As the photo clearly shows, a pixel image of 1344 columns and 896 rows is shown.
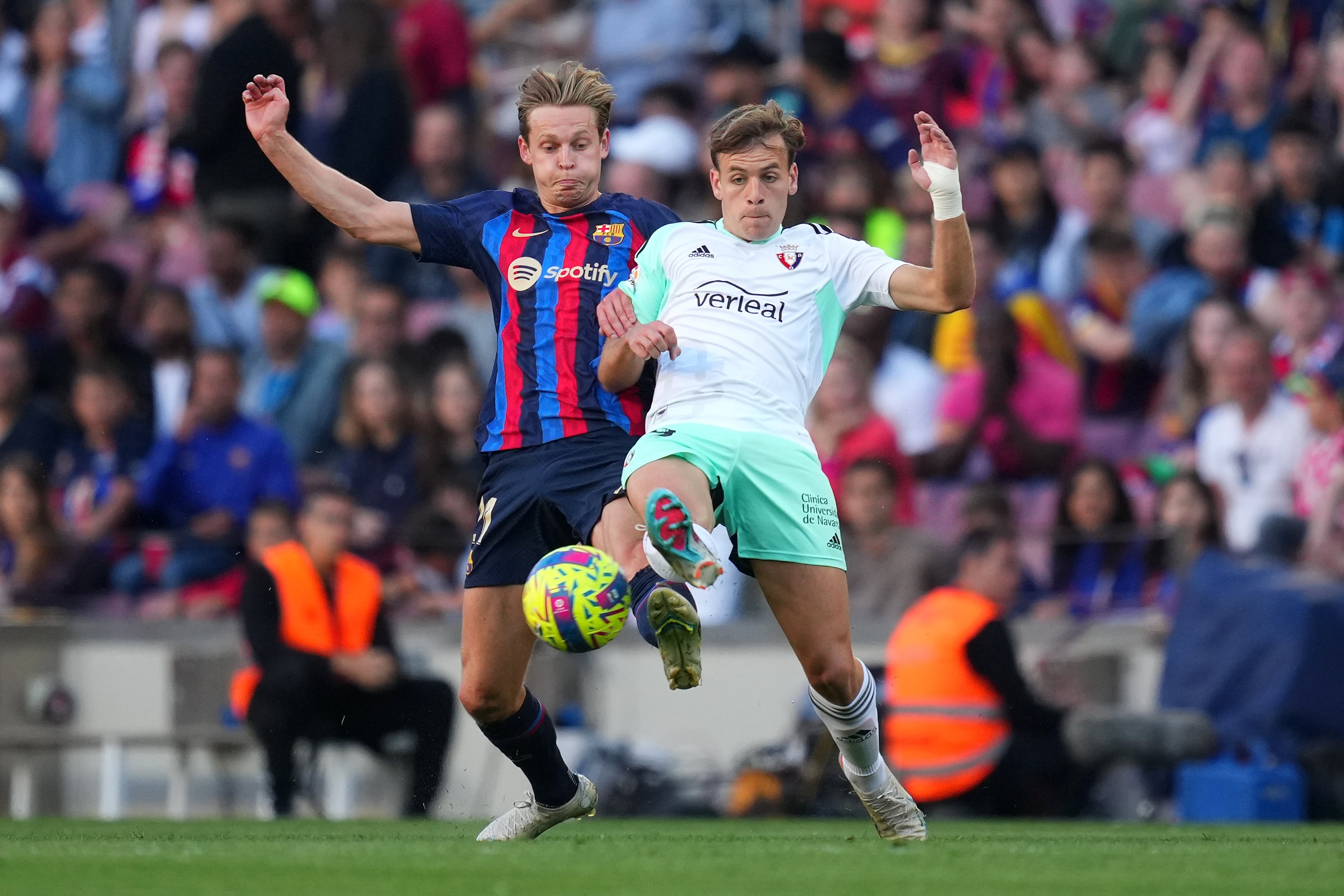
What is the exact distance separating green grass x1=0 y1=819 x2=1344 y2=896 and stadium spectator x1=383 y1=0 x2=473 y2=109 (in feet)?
26.9

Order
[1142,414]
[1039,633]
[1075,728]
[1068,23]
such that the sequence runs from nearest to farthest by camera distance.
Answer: [1075,728], [1039,633], [1142,414], [1068,23]

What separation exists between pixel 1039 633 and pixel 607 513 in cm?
447

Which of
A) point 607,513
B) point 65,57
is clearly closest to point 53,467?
point 65,57

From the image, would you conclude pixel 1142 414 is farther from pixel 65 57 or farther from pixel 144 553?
pixel 65 57

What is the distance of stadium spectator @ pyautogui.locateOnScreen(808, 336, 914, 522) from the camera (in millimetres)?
11617

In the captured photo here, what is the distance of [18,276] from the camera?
14.6m

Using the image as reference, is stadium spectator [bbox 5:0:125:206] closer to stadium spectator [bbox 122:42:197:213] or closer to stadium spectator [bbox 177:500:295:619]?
stadium spectator [bbox 122:42:197:213]

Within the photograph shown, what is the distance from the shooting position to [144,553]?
11.5 metres

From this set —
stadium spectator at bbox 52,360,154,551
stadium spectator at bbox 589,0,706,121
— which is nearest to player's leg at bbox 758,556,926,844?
stadium spectator at bbox 52,360,154,551

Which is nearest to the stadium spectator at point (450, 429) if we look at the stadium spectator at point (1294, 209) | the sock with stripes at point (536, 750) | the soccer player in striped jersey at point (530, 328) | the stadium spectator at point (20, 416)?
the stadium spectator at point (20, 416)

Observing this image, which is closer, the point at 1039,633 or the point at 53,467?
the point at 1039,633

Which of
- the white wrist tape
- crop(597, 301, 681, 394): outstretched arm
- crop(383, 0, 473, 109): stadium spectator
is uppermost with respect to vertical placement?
crop(383, 0, 473, 109): stadium spectator

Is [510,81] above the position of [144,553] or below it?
above

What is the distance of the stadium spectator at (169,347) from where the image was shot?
43.1ft
